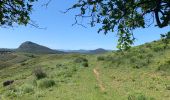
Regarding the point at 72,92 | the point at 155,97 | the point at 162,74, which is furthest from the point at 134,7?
the point at 162,74

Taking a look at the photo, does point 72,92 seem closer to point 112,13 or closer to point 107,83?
point 107,83

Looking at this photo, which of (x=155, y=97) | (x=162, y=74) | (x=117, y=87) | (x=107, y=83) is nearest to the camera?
(x=155, y=97)

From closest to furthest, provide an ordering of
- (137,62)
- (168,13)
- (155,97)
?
(168,13) < (155,97) < (137,62)

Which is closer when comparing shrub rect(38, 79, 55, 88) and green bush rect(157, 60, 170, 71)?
shrub rect(38, 79, 55, 88)

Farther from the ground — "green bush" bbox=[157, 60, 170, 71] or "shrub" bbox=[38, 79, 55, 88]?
"green bush" bbox=[157, 60, 170, 71]

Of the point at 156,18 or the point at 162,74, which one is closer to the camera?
the point at 156,18

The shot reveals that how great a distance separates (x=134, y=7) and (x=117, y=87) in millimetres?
22040

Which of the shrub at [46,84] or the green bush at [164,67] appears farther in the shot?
the green bush at [164,67]

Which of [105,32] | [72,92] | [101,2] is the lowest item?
[72,92]

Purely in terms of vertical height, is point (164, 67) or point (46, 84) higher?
point (164, 67)

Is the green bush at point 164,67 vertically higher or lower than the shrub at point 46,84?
higher

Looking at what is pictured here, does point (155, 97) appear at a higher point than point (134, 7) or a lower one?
lower

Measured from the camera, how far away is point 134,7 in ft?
48.4

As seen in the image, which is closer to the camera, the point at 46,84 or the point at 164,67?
the point at 46,84
